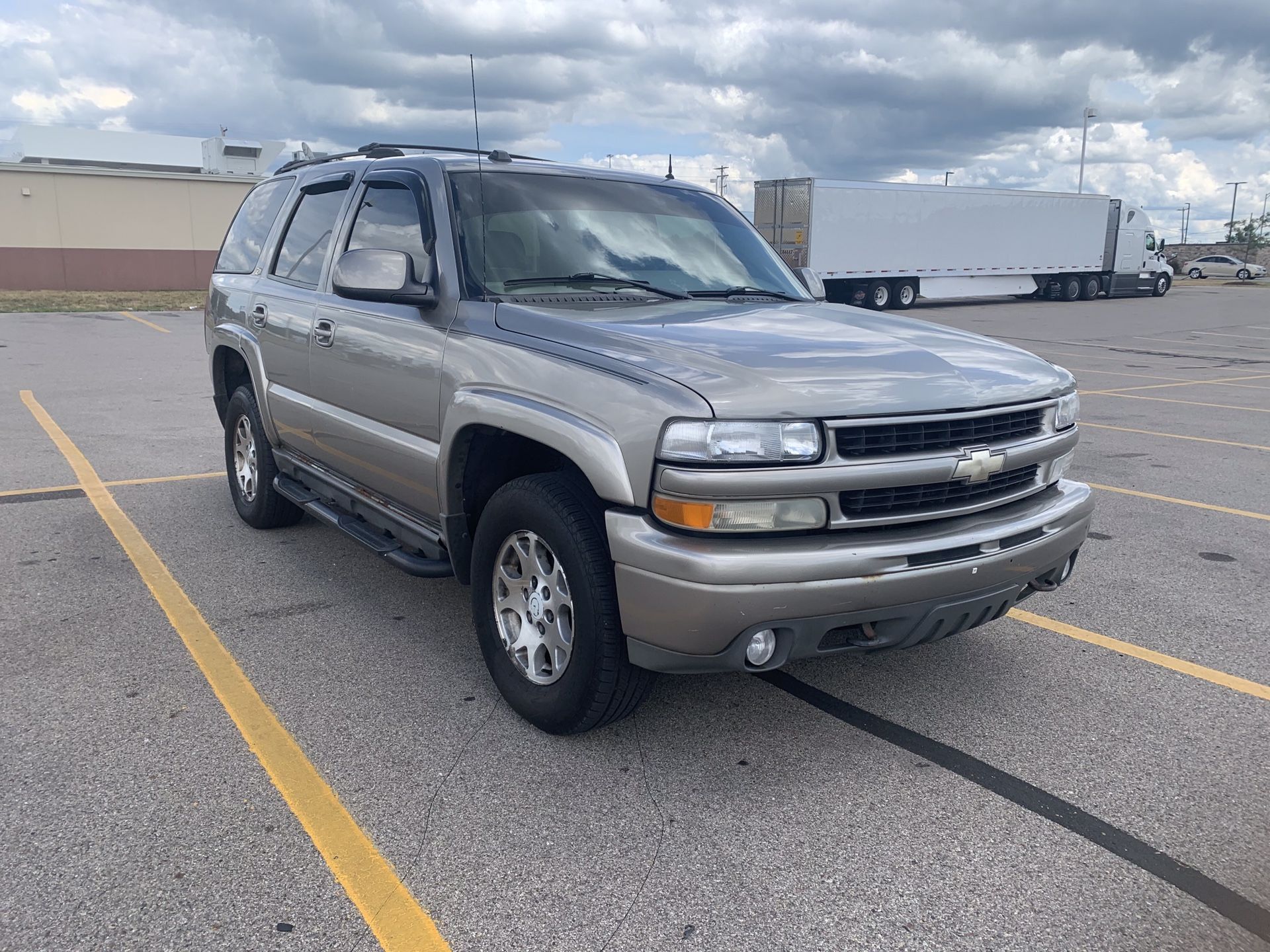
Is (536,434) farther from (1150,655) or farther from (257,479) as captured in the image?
(257,479)

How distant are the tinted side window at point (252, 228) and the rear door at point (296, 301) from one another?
33 cm

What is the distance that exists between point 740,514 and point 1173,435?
8.27 meters

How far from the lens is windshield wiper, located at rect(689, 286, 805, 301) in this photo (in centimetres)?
423

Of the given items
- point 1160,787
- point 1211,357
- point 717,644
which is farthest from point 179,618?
point 1211,357

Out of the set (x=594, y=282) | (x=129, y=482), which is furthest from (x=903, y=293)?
(x=594, y=282)

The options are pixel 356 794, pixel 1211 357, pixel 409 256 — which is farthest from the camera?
pixel 1211 357

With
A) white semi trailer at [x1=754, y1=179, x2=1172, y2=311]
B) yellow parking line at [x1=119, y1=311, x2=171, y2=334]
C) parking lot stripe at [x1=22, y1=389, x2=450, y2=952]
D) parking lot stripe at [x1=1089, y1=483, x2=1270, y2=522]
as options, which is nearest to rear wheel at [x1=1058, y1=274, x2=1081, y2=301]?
white semi trailer at [x1=754, y1=179, x2=1172, y2=311]

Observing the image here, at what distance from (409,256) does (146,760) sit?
1946 mm

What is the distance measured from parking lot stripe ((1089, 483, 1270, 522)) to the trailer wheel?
22.8m

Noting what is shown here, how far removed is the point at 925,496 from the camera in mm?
3158

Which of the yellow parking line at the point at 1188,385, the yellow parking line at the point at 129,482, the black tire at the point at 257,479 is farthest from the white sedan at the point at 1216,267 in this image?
the black tire at the point at 257,479

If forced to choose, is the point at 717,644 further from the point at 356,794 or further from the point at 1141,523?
the point at 1141,523

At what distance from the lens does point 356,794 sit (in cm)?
310

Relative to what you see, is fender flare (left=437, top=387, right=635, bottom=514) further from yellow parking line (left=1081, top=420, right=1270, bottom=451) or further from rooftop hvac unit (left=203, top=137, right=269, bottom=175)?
rooftop hvac unit (left=203, top=137, right=269, bottom=175)
